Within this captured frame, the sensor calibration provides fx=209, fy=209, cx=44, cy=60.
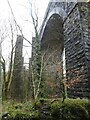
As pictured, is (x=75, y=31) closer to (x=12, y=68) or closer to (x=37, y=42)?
(x=37, y=42)

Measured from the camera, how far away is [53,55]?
22.7 feet

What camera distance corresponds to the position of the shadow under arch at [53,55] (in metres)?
5.35

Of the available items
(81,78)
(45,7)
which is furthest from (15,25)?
(81,78)

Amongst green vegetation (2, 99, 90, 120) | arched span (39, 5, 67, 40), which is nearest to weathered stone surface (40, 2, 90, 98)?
arched span (39, 5, 67, 40)

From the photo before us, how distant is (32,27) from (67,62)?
1986 mm

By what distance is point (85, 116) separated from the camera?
9.21 ft

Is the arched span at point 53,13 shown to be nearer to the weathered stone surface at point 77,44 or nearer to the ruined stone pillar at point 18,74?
the weathered stone surface at point 77,44

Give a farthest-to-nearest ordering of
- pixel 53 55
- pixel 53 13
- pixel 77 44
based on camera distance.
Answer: pixel 53 55, pixel 53 13, pixel 77 44

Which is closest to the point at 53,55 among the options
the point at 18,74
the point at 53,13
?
the point at 18,74

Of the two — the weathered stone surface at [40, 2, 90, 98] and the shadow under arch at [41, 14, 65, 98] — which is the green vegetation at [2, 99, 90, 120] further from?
the shadow under arch at [41, 14, 65, 98]

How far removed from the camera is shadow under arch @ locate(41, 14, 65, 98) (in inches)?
211

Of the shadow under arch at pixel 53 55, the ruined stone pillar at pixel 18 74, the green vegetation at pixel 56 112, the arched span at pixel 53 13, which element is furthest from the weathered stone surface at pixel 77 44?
the ruined stone pillar at pixel 18 74

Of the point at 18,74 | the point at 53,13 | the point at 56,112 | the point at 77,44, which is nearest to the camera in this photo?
the point at 56,112

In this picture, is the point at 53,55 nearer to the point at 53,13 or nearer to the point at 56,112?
the point at 53,13
